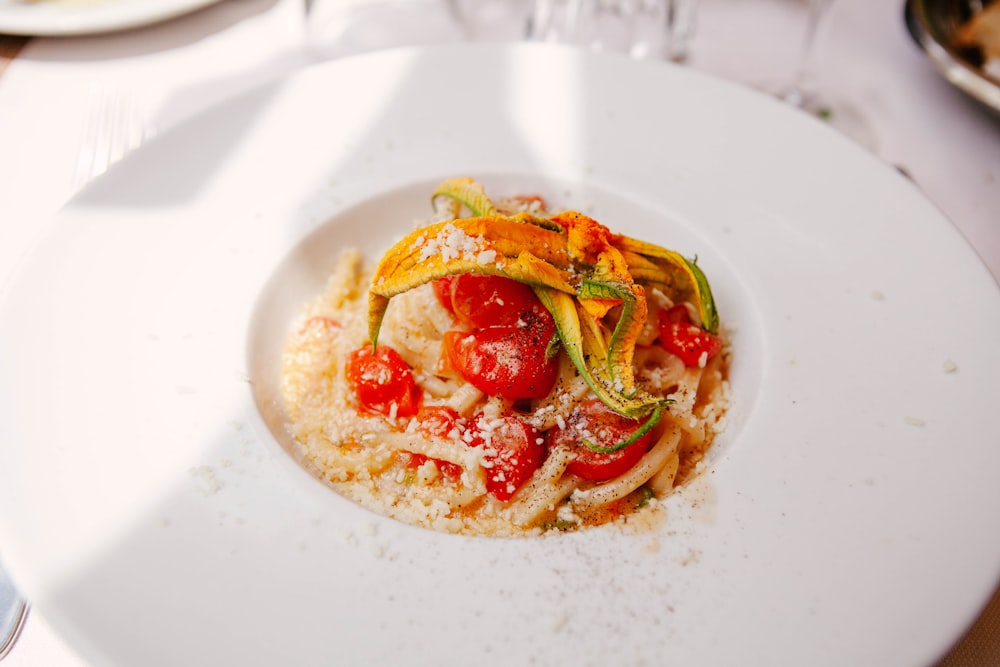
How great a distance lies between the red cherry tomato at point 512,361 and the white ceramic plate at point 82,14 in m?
2.33

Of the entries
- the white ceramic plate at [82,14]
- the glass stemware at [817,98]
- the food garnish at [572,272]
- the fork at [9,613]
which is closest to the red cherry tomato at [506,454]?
the food garnish at [572,272]

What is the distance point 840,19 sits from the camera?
380cm

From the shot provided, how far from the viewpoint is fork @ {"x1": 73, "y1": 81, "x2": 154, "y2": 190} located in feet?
9.68

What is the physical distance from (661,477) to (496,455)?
0.44m

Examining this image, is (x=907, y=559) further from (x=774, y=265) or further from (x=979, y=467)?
(x=774, y=265)

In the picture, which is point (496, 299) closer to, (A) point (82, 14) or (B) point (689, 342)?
(B) point (689, 342)

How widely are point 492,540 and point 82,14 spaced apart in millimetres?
2939

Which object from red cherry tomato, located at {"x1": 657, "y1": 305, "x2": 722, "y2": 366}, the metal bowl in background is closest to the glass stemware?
the metal bowl in background

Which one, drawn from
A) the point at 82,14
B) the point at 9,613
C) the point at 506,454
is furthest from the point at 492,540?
the point at 82,14

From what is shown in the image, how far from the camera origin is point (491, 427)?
2.08 metres

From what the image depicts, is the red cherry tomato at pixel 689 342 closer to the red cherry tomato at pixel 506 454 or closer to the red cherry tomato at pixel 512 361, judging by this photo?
the red cherry tomato at pixel 512 361

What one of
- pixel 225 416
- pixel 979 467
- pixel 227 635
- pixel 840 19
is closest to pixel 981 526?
pixel 979 467

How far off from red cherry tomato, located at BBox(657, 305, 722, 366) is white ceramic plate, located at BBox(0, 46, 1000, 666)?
110 mm

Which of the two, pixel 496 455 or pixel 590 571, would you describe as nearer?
pixel 590 571
